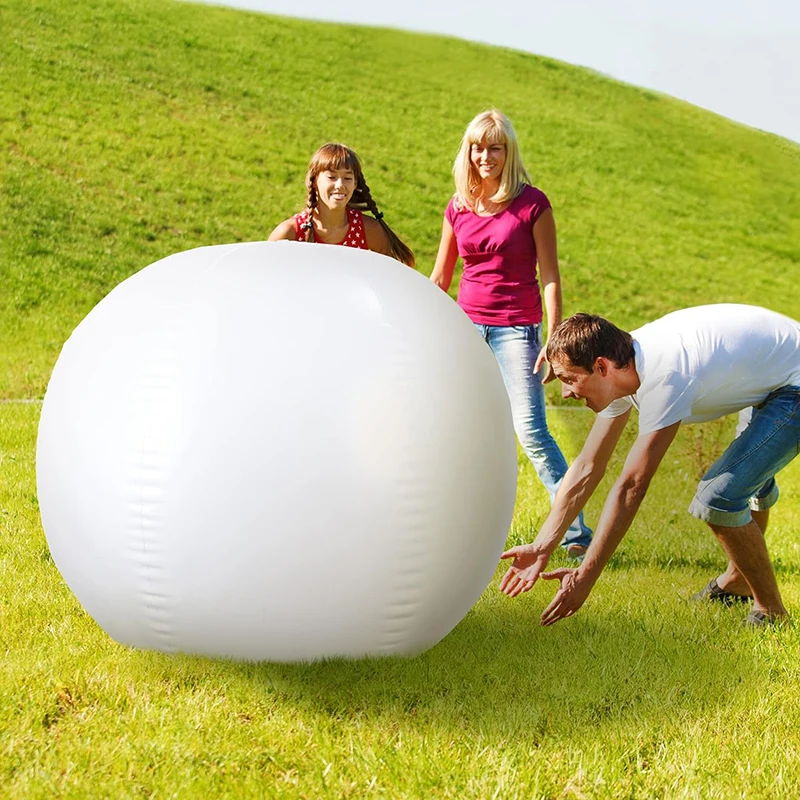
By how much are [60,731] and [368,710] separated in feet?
3.94

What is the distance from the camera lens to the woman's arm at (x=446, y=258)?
677 centimetres

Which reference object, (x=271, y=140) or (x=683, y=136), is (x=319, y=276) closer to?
(x=271, y=140)

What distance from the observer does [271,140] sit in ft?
83.3

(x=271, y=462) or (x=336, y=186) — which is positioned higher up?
(x=336, y=186)

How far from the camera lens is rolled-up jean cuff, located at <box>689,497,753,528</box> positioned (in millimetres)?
4945

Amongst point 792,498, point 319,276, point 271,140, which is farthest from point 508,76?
point 319,276

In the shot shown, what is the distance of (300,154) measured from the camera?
2512cm

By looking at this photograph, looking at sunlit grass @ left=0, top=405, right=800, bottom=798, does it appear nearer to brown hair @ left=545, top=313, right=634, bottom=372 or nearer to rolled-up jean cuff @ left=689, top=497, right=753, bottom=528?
rolled-up jean cuff @ left=689, top=497, right=753, bottom=528

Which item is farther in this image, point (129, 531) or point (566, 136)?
point (566, 136)

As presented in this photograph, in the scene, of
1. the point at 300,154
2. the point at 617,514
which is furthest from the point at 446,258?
the point at 300,154

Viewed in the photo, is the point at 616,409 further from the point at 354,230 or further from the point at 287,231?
the point at 287,231

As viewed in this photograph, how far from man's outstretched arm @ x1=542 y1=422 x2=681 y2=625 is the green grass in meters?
0.38

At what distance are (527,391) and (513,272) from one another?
743 mm

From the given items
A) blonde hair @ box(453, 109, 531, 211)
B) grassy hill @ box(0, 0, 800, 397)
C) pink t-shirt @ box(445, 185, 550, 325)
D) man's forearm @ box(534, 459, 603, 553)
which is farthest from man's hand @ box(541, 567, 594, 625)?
grassy hill @ box(0, 0, 800, 397)
